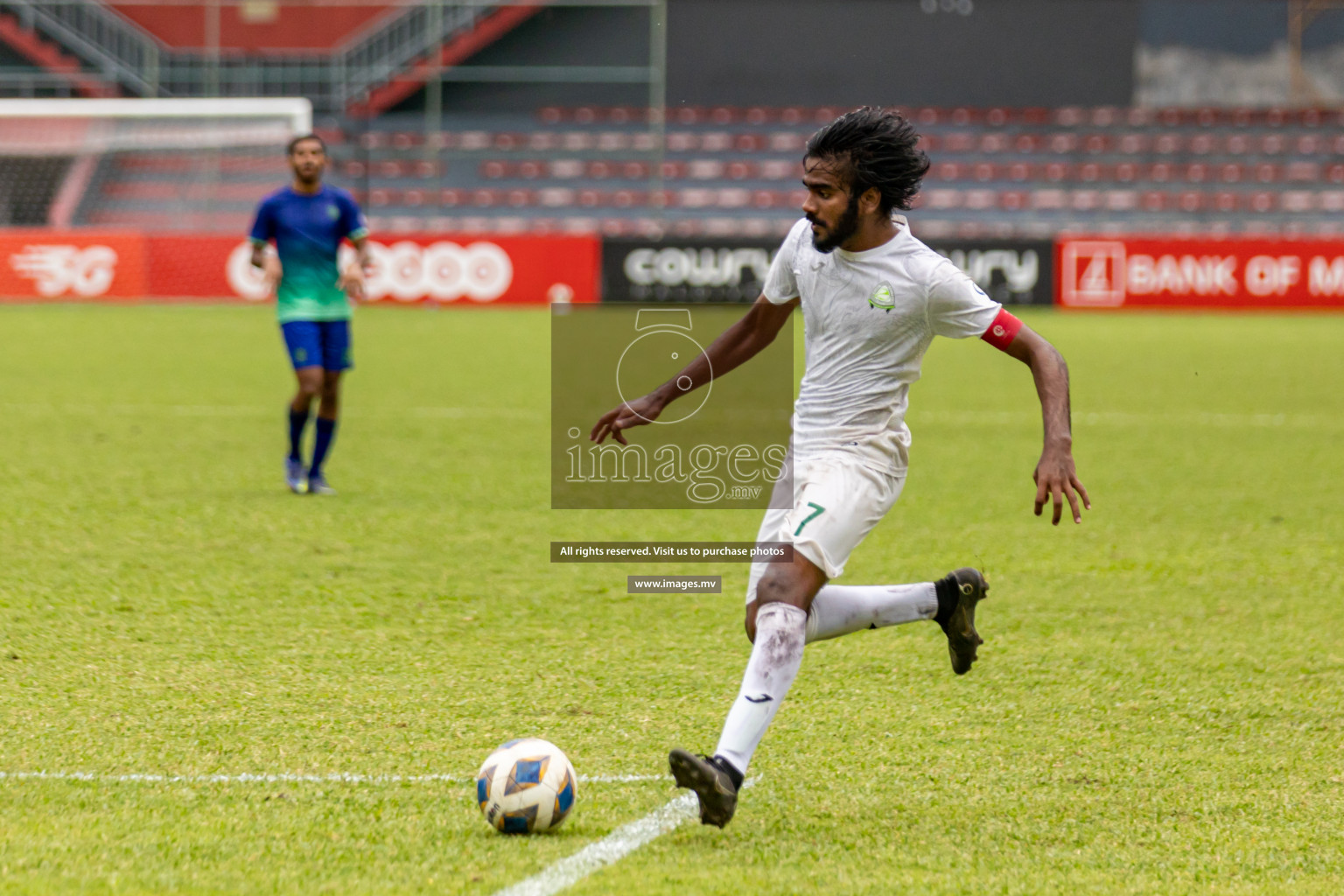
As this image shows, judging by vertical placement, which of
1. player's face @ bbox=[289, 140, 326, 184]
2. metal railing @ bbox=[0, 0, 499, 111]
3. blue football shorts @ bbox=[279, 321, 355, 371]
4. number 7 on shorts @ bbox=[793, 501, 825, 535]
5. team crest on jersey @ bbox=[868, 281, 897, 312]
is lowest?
number 7 on shorts @ bbox=[793, 501, 825, 535]

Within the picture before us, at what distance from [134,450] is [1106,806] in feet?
27.9

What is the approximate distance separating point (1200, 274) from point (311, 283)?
2072cm

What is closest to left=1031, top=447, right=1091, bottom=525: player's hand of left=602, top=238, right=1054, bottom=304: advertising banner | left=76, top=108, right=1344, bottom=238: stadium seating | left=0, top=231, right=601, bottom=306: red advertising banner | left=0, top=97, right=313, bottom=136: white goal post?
left=0, top=97, right=313, bottom=136: white goal post

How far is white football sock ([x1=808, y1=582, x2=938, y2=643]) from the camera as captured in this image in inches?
179

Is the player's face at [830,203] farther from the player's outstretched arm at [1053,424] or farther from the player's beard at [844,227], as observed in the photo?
the player's outstretched arm at [1053,424]

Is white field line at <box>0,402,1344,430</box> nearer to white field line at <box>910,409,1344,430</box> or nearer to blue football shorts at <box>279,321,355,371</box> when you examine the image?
white field line at <box>910,409,1344,430</box>

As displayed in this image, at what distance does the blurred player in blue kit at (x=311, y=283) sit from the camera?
9117mm

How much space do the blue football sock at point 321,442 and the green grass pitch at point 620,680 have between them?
0.78 ft

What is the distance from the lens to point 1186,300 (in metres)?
26.6

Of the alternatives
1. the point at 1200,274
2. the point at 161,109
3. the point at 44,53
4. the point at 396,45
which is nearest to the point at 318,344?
the point at 161,109

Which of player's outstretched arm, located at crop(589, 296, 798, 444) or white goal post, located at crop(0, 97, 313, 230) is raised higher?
white goal post, located at crop(0, 97, 313, 230)

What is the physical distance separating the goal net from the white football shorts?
22.5 meters

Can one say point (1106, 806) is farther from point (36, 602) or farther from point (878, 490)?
point (36, 602)

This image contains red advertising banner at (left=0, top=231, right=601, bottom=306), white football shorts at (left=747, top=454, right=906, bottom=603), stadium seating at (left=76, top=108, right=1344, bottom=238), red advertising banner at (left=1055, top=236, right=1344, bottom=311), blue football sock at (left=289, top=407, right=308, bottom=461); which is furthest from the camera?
stadium seating at (left=76, top=108, right=1344, bottom=238)
